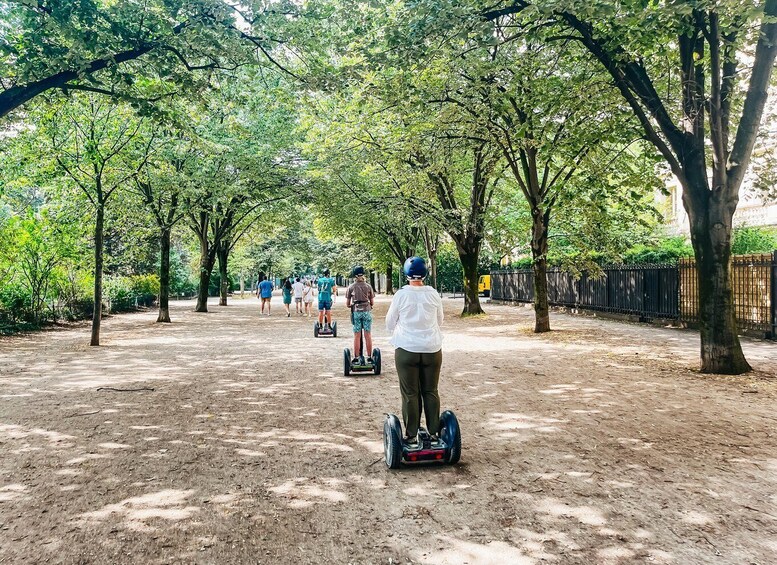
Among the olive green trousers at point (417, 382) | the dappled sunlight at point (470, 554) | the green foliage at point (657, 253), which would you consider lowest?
the dappled sunlight at point (470, 554)

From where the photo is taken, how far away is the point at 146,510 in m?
3.95

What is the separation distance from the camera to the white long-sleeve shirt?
15.5 feet

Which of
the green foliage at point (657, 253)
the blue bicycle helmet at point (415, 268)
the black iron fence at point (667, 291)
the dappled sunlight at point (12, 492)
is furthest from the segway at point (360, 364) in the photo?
the green foliage at point (657, 253)

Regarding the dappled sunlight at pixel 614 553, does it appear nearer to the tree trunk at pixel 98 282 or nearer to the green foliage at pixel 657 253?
the tree trunk at pixel 98 282

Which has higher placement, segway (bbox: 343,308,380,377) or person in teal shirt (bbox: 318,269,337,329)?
person in teal shirt (bbox: 318,269,337,329)

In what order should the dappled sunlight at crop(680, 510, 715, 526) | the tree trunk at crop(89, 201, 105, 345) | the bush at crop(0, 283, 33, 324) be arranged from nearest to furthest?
the dappled sunlight at crop(680, 510, 715, 526) → the tree trunk at crop(89, 201, 105, 345) → the bush at crop(0, 283, 33, 324)

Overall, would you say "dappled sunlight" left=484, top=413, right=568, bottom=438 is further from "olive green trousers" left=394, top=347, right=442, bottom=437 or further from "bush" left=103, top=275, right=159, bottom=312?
"bush" left=103, top=275, right=159, bottom=312

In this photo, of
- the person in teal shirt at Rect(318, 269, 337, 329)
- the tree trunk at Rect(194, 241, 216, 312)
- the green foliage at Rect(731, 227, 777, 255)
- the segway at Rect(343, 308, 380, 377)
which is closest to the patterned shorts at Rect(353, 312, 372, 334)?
the segway at Rect(343, 308, 380, 377)

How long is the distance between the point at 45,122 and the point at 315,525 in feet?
44.6

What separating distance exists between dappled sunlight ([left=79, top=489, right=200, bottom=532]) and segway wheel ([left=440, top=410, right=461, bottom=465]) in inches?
80.0

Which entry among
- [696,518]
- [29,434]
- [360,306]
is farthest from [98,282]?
[696,518]

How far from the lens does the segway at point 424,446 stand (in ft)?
15.4

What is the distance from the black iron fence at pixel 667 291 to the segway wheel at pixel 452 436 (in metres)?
11.5

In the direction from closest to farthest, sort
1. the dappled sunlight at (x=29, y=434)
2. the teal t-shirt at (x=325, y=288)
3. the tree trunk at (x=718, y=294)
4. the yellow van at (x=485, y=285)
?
the dappled sunlight at (x=29, y=434) < the tree trunk at (x=718, y=294) < the teal t-shirt at (x=325, y=288) < the yellow van at (x=485, y=285)
